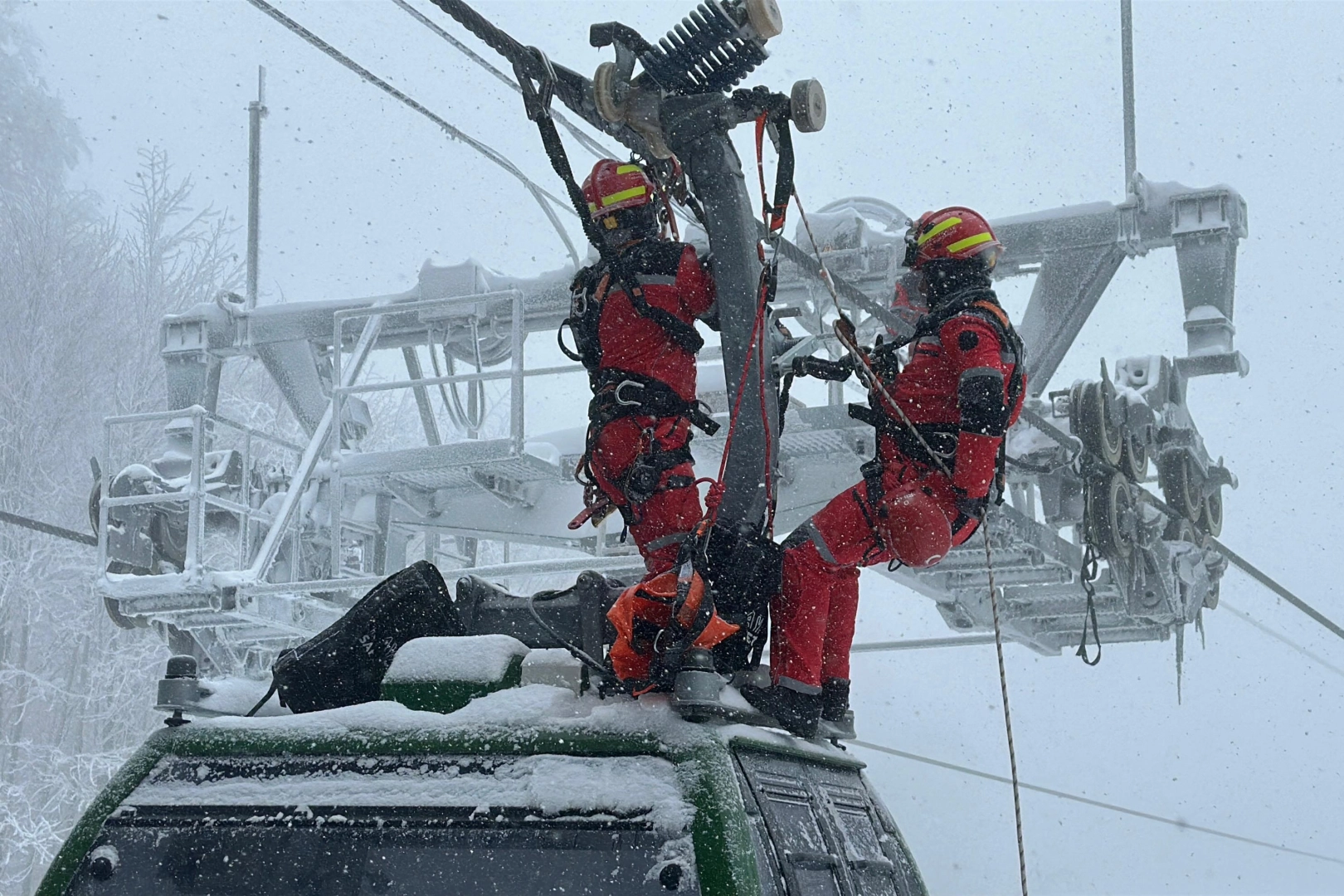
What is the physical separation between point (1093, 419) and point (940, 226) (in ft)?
16.5

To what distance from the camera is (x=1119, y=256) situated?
9641mm

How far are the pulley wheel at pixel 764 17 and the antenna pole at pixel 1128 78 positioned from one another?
6796mm

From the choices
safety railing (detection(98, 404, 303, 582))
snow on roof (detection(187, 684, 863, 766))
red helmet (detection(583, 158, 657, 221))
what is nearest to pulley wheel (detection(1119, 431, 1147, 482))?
safety railing (detection(98, 404, 303, 582))

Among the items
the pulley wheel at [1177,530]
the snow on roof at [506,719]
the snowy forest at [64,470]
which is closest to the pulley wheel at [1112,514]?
the pulley wheel at [1177,530]

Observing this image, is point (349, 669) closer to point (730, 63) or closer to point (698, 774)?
point (698, 774)

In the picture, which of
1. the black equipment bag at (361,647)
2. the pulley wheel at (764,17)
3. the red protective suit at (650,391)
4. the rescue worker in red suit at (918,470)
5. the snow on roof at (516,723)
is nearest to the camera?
the snow on roof at (516,723)

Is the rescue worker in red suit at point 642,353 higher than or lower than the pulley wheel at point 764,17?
lower

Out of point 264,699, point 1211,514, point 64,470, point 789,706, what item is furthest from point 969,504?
point 64,470

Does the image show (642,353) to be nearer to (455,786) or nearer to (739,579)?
(739,579)

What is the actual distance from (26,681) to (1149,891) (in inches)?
1763

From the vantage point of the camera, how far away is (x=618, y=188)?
461cm

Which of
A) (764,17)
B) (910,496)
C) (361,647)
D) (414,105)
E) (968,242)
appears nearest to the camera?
(361,647)

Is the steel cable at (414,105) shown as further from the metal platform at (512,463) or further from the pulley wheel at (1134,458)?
the pulley wheel at (1134,458)

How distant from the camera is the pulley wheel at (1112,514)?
9.50m
